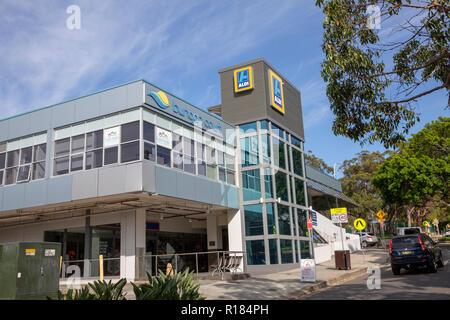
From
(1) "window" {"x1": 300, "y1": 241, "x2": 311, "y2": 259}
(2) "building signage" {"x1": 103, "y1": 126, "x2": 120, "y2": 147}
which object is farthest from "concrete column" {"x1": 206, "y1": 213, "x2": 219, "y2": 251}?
(2) "building signage" {"x1": 103, "y1": 126, "x2": 120, "y2": 147}

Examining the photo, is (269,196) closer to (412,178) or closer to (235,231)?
(235,231)

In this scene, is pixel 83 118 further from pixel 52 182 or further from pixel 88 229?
pixel 88 229

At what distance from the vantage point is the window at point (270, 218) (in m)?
23.0

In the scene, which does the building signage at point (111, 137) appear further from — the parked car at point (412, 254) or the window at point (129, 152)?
the parked car at point (412, 254)

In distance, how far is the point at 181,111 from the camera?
20.4 meters

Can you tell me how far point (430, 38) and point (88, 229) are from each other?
18.1m

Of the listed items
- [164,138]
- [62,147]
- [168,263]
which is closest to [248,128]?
[164,138]

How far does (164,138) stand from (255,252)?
867cm

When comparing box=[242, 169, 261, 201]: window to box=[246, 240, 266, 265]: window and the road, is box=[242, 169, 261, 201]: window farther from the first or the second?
the road

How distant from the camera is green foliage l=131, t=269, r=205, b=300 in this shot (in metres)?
6.49

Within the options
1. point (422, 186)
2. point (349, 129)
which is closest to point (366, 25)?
point (349, 129)

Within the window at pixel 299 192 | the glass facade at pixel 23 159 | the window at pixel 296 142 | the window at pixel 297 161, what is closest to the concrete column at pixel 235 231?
the window at pixel 299 192

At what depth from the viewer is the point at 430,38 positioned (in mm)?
12125
